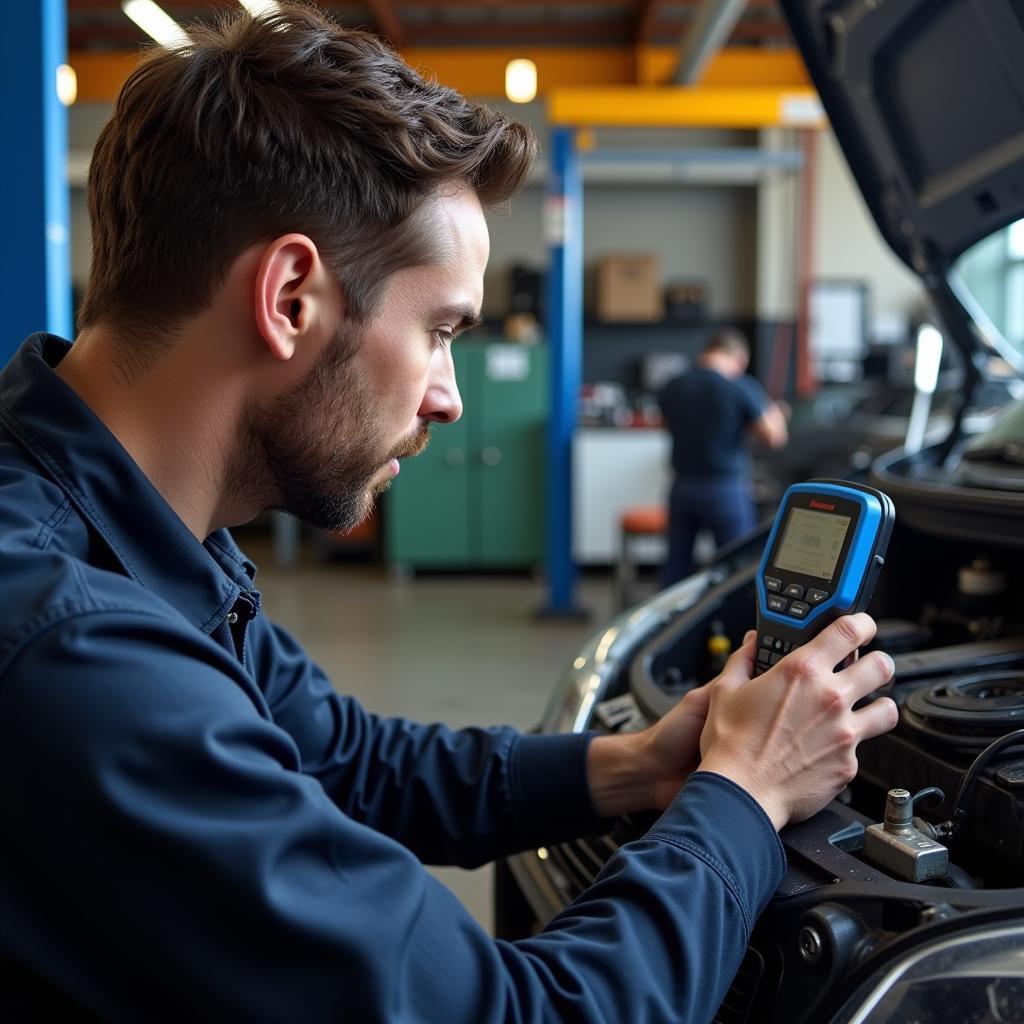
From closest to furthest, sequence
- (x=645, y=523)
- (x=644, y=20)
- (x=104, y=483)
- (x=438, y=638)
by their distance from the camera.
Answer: (x=104, y=483)
(x=438, y=638)
(x=645, y=523)
(x=644, y=20)

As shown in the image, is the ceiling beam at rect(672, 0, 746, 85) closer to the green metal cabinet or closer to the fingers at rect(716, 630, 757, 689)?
the green metal cabinet

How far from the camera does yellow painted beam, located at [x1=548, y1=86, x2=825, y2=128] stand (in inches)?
245

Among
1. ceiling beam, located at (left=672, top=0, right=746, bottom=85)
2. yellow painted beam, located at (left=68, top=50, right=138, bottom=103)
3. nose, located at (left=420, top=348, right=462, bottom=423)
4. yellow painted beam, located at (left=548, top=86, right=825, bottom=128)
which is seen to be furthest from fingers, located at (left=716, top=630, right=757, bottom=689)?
yellow painted beam, located at (left=68, top=50, right=138, bottom=103)

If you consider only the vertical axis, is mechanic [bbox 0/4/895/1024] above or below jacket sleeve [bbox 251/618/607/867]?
above

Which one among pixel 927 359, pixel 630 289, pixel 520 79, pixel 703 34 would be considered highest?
pixel 703 34

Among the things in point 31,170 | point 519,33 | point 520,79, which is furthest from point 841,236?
point 31,170

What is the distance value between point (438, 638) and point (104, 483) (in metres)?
4.94

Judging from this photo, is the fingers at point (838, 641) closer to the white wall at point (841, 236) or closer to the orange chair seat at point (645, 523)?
the orange chair seat at point (645, 523)

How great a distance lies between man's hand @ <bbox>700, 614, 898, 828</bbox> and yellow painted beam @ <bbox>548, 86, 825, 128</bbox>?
5.70 metres

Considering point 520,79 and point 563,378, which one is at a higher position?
point 520,79

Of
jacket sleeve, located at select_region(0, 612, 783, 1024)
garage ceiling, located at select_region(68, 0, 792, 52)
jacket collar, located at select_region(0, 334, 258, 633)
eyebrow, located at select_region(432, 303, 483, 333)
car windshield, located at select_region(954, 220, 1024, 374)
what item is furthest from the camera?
garage ceiling, located at select_region(68, 0, 792, 52)

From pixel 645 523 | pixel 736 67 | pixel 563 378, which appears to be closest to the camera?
pixel 645 523

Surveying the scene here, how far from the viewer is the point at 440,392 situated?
1.04 metres

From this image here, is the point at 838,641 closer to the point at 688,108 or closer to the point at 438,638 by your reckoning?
the point at 438,638
